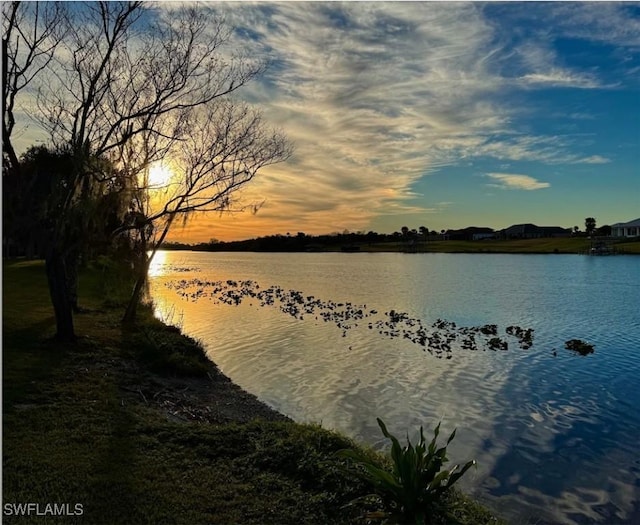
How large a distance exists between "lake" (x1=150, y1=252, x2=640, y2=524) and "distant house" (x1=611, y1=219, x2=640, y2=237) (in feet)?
418

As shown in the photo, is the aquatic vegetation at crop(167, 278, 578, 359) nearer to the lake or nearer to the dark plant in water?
the lake

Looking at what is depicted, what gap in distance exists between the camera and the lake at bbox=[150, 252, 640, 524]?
898 cm

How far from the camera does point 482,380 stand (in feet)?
50.4

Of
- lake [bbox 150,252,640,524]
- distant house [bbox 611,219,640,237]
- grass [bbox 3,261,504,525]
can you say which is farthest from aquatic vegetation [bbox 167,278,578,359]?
distant house [bbox 611,219,640,237]

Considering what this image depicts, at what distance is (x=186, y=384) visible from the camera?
13.7 metres

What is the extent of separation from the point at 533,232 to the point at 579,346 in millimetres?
182475

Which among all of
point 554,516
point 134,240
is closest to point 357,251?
point 134,240

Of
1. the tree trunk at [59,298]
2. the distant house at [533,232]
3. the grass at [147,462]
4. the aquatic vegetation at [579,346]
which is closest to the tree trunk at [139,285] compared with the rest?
the tree trunk at [59,298]

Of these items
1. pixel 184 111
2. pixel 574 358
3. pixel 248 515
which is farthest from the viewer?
pixel 184 111

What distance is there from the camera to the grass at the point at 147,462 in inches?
231

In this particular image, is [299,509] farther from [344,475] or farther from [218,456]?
[218,456]

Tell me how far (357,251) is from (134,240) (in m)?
168

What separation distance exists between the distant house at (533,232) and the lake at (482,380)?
6445 inches

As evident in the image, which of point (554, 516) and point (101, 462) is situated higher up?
point (101, 462)
